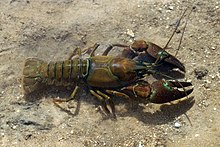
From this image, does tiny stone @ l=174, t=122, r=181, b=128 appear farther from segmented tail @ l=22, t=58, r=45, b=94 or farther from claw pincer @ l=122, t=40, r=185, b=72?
segmented tail @ l=22, t=58, r=45, b=94

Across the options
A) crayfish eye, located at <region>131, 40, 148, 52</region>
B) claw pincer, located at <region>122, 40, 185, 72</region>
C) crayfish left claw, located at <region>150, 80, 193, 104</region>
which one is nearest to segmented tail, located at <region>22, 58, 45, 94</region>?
claw pincer, located at <region>122, 40, 185, 72</region>

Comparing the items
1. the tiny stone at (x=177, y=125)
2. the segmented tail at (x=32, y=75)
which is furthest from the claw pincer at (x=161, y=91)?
the segmented tail at (x=32, y=75)

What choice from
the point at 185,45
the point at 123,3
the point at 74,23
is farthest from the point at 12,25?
the point at 185,45

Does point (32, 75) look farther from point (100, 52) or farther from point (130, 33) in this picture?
point (130, 33)

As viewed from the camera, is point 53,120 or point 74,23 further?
point 74,23

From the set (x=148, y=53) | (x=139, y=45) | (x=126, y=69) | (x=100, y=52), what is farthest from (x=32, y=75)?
(x=148, y=53)

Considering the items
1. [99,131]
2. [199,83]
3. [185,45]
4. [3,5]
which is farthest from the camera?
[3,5]

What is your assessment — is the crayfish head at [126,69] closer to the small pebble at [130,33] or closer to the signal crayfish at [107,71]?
the signal crayfish at [107,71]

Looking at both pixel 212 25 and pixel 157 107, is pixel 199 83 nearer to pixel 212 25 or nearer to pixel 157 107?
pixel 157 107
